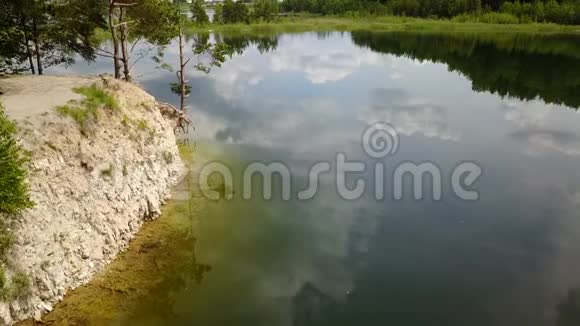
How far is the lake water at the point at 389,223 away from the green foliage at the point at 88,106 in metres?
7.82

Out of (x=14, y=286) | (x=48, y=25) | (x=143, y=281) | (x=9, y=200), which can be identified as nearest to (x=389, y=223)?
(x=143, y=281)

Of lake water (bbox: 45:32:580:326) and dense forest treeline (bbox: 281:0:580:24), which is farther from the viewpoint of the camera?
dense forest treeline (bbox: 281:0:580:24)

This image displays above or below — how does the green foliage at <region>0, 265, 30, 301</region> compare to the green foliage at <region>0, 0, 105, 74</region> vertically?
below

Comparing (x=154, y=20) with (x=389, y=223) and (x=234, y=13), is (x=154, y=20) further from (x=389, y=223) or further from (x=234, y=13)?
(x=234, y=13)

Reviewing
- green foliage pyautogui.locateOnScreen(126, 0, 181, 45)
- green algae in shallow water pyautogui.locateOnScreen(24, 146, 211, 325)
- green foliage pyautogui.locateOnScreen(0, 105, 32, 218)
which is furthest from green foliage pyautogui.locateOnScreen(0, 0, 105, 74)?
green foliage pyautogui.locateOnScreen(0, 105, 32, 218)

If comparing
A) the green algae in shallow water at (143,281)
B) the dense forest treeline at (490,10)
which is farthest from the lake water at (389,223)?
the dense forest treeline at (490,10)

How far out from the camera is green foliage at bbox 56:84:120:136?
68.3ft

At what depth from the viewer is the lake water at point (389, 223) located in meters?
17.8

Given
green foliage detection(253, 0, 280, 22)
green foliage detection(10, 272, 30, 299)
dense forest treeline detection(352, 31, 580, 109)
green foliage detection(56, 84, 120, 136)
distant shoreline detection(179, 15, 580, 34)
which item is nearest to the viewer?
green foliage detection(10, 272, 30, 299)

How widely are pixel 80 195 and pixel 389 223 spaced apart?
15.9 meters

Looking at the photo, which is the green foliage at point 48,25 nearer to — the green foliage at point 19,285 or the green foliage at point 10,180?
the green foliage at point 10,180

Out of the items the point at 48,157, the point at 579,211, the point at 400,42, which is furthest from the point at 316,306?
the point at 400,42

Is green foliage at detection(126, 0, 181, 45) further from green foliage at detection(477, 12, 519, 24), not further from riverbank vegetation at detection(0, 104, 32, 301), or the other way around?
green foliage at detection(477, 12, 519, 24)

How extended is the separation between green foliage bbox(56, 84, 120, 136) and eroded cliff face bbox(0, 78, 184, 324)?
0.92ft
